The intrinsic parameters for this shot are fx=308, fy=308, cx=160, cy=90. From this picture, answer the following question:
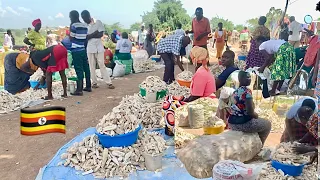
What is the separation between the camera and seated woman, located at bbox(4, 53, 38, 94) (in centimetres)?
650

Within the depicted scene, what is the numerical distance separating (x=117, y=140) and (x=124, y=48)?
223 inches

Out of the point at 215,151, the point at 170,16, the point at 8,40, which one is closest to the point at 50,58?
the point at 215,151

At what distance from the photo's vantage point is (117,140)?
119 inches

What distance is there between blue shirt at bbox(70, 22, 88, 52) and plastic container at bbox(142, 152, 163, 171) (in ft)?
12.1

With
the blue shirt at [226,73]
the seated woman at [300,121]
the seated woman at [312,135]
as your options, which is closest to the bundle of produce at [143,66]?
the blue shirt at [226,73]

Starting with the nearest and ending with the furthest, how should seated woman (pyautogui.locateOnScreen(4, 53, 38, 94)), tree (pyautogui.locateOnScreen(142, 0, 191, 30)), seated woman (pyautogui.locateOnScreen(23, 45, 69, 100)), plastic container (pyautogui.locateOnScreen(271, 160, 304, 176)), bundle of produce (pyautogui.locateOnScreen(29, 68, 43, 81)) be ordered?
plastic container (pyautogui.locateOnScreen(271, 160, 304, 176)) → seated woman (pyautogui.locateOnScreen(23, 45, 69, 100)) → seated woman (pyautogui.locateOnScreen(4, 53, 38, 94)) → bundle of produce (pyautogui.locateOnScreen(29, 68, 43, 81)) → tree (pyautogui.locateOnScreen(142, 0, 191, 30))

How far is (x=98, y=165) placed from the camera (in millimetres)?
2920

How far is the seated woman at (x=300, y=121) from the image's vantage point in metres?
2.73

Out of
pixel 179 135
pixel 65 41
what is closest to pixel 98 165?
pixel 179 135

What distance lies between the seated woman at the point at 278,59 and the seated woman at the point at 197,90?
1.88 meters

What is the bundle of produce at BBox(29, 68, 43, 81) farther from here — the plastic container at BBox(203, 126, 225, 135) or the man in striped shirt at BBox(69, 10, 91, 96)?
the plastic container at BBox(203, 126, 225, 135)

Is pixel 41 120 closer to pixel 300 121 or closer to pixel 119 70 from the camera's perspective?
pixel 300 121

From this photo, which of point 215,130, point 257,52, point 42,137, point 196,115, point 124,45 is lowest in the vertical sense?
point 42,137

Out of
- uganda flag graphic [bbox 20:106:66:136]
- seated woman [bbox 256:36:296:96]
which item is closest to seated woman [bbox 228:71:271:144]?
uganda flag graphic [bbox 20:106:66:136]
